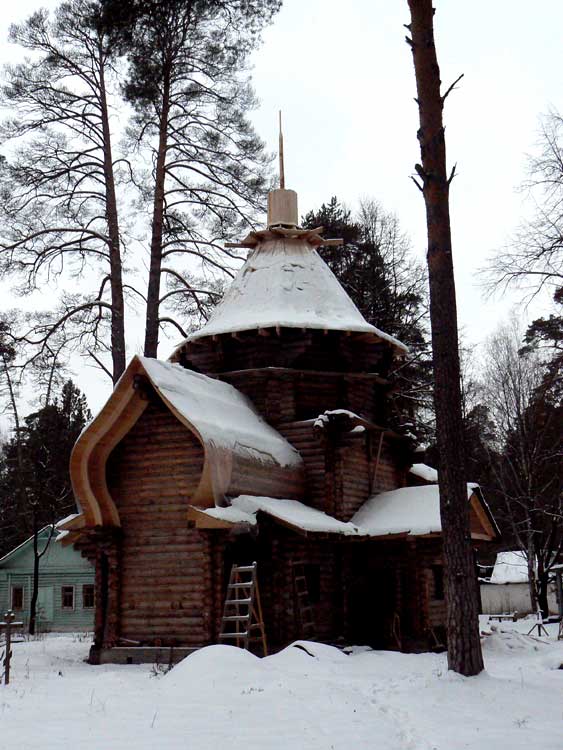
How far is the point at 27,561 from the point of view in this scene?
35938 mm

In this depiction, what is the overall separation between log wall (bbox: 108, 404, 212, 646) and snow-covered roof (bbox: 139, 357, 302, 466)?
2.17 feet

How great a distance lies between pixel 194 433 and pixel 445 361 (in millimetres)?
5554

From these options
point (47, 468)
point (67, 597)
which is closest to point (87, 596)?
point (67, 597)

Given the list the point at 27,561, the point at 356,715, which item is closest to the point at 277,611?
the point at 356,715

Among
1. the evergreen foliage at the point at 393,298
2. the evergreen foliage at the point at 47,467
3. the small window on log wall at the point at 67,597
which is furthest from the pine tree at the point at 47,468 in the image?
the evergreen foliage at the point at 393,298

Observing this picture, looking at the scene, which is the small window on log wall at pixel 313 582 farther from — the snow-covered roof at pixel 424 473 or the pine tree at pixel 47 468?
the pine tree at pixel 47 468

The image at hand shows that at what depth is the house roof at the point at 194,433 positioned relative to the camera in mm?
15383

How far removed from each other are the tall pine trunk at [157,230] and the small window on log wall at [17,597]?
18.0 meters

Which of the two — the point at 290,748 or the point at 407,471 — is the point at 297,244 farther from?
the point at 290,748

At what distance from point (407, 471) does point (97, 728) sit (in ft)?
48.4

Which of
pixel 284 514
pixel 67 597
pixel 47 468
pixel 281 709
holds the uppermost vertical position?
pixel 47 468

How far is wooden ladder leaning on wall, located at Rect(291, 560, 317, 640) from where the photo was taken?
1622 centimetres

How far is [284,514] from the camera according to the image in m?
15.8

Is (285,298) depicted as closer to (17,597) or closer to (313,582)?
(313,582)
